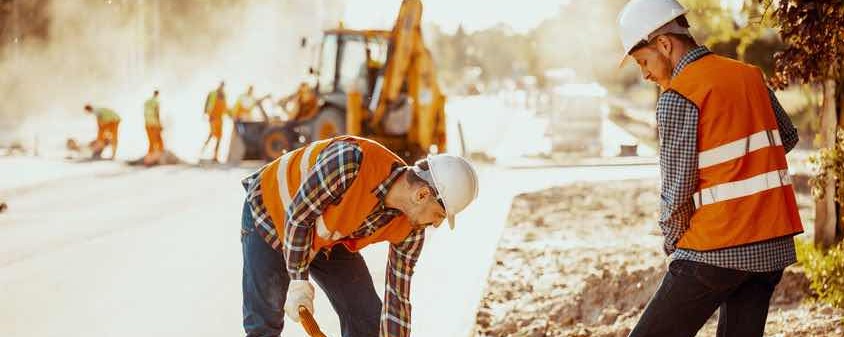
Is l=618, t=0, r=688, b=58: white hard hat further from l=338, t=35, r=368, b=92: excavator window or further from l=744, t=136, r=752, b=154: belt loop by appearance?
l=338, t=35, r=368, b=92: excavator window

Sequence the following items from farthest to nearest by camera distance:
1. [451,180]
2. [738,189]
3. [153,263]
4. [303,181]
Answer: [153,263] → [303,181] → [451,180] → [738,189]

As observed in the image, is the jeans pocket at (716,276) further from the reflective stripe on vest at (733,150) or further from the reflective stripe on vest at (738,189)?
the reflective stripe on vest at (733,150)

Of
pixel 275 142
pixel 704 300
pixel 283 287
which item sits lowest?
pixel 275 142

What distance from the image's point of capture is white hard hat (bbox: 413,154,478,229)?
4441 mm

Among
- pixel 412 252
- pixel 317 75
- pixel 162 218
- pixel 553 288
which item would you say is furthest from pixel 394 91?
pixel 412 252

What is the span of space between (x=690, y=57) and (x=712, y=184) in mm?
426

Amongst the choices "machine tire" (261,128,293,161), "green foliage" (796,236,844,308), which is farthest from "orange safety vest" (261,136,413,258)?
"machine tire" (261,128,293,161)

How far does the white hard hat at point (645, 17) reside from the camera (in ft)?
13.4

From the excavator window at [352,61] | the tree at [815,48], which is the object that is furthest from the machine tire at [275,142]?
the tree at [815,48]

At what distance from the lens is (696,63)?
4.00 metres

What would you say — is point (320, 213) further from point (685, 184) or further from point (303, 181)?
point (685, 184)

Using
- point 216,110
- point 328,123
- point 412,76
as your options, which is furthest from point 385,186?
point 216,110

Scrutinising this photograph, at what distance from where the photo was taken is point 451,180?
4441 millimetres

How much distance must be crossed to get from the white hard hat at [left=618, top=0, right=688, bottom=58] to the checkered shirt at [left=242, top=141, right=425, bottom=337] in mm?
992
